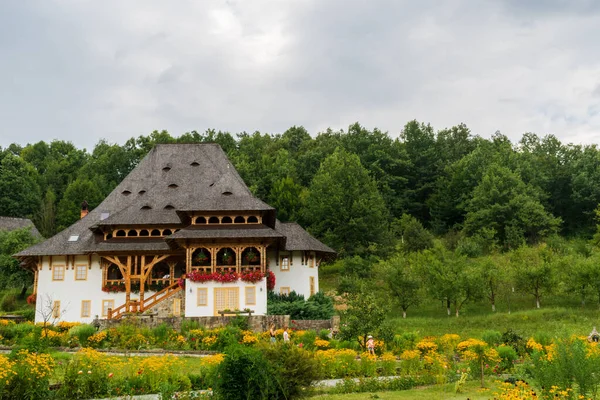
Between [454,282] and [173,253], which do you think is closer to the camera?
[454,282]

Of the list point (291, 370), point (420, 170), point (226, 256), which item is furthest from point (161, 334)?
point (420, 170)

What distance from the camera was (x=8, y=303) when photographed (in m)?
42.0

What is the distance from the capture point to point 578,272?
107 feet

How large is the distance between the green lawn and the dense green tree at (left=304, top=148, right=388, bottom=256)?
31019mm

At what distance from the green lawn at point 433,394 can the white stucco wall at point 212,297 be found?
56.9 ft

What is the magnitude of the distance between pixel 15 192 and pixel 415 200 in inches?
1821

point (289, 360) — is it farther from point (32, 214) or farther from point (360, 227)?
point (32, 214)

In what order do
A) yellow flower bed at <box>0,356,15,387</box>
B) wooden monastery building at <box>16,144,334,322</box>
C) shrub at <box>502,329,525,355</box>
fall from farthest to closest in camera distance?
wooden monastery building at <box>16,144,334,322</box> → shrub at <box>502,329,525,355</box> → yellow flower bed at <box>0,356,15,387</box>

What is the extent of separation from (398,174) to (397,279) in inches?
1259

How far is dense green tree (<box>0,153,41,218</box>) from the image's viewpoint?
65438 millimetres

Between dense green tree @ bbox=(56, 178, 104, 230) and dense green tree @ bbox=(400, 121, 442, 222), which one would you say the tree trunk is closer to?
dense green tree @ bbox=(56, 178, 104, 230)

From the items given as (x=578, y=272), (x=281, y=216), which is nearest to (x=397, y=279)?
(x=578, y=272)

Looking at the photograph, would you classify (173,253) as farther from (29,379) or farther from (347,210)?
(29,379)

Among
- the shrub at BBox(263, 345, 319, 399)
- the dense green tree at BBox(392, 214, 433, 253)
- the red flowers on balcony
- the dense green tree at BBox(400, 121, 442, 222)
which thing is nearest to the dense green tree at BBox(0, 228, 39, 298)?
the red flowers on balcony
